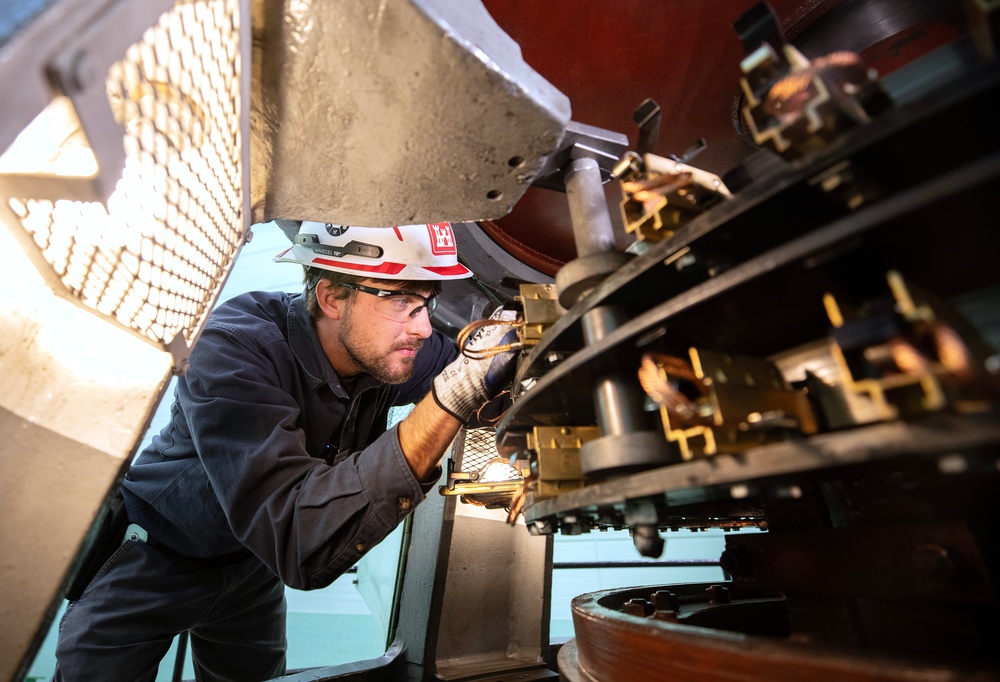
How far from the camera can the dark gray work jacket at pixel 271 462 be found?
120 centimetres

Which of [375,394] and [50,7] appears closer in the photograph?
[50,7]

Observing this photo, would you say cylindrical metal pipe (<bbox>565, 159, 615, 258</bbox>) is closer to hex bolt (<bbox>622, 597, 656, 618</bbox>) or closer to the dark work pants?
hex bolt (<bbox>622, 597, 656, 618</bbox>)

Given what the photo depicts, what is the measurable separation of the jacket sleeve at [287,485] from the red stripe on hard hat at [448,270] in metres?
0.79

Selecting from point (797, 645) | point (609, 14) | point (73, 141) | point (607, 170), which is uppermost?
point (609, 14)

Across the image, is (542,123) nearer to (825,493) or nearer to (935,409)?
(935,409)

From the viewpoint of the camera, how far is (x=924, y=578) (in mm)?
599

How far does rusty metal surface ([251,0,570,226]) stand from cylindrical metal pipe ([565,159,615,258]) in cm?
10

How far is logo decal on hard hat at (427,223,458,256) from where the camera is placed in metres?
2.02

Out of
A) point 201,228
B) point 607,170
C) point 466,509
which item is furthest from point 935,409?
point 466,509

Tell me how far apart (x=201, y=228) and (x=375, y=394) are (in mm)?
1502

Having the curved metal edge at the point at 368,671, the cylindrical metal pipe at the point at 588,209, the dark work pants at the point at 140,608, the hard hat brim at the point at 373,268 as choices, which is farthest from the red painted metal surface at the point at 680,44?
the dark work pants at the point at 140,608

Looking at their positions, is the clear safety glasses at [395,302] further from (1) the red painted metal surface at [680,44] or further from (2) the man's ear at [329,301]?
(1) the red painted metal surface at [680,44]

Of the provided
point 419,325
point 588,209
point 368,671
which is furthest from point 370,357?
point 588,209

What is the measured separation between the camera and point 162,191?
62 cm
